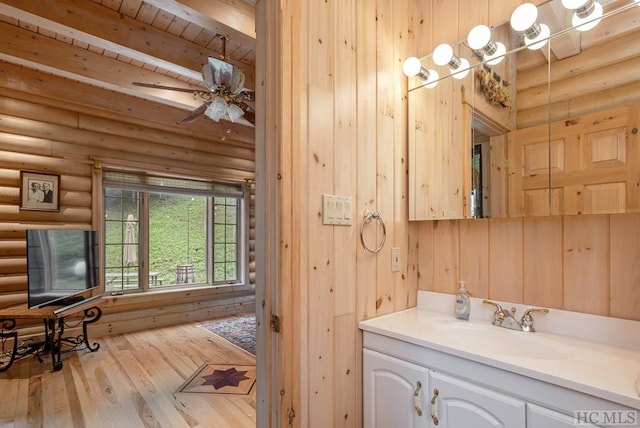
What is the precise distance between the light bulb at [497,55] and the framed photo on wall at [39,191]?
13.8ft

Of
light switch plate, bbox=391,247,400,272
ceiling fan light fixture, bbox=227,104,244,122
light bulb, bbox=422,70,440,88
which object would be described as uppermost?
ceiling fan light fixture, bbox=227,104,244,122

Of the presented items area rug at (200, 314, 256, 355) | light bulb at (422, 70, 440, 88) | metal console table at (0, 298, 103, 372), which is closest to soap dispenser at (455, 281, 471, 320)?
light bulb at (422, 70, 440, 88)

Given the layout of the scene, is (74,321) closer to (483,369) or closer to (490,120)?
(483,369)

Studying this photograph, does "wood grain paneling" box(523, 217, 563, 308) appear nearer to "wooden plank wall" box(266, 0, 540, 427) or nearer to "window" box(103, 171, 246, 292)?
"wooden plank wall" box(266, 0, 540, 427)

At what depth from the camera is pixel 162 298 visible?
4.35 metres

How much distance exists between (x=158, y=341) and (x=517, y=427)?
375 centimetres

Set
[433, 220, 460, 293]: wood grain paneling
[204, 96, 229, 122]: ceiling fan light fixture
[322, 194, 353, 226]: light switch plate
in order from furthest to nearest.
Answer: [204, 96, 229, 122]: ceiling fan light fixture
[433, 220, 460, 293]: wood grain paneling
[322, 194, 353, 226]: light switch plate

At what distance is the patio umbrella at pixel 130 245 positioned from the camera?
13.9 feet

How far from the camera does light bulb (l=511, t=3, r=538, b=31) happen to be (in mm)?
1328

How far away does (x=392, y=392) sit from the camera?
134cm

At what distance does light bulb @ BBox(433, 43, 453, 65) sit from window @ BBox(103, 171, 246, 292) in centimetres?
390

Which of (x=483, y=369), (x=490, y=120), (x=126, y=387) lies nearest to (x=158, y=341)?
(x=126, y=387)

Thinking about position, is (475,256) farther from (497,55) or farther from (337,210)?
(497,55)

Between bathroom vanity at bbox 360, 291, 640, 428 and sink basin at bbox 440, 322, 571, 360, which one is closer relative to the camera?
bathroom vanity at bbox 360, 291, 640, 428
